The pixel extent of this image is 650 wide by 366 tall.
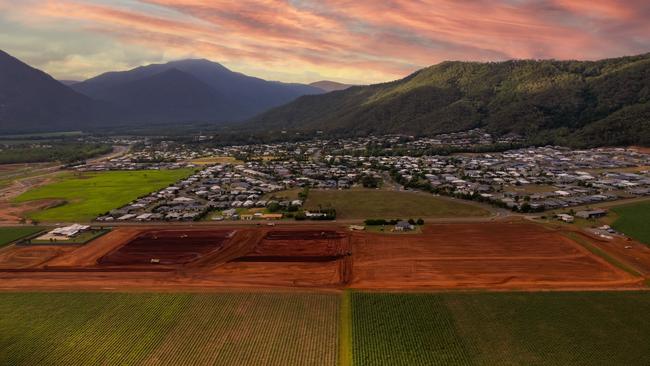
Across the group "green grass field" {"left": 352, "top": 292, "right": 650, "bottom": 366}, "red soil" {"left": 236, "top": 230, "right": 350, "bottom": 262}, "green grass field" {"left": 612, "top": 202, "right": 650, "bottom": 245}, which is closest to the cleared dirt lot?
"red soil" {"left": 236, "top": 230, "right": 350, "bottom": 262}

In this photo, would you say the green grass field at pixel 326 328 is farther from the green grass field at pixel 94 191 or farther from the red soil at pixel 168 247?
the green grass field at pixel 94 191

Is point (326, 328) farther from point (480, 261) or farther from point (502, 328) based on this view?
point (480, 261)

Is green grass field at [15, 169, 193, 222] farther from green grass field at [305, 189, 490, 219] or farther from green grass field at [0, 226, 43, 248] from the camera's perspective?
green grass field at [305, 189, 490, 219]

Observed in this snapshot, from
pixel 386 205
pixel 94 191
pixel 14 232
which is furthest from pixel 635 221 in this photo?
pixel 94 191

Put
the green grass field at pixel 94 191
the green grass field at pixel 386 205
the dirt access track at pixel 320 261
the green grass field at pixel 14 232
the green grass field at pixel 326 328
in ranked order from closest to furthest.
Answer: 1. the green grass field at pixel 326 328
2. the dirt access track at pixel 320 261
3. the green grass field at pixel 14 232
4. the green grass field at pixel 386 205
5. the green grass field at pixel 94 191

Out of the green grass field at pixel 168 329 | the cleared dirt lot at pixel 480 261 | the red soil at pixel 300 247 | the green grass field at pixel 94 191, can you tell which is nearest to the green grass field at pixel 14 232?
the green grass field at pixel 94 191

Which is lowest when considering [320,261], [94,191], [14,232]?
[14,232]
